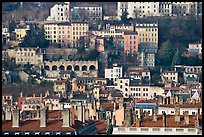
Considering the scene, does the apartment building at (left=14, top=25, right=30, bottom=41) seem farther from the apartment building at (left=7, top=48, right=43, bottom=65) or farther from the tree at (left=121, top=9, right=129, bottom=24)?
the tree at (left=121, top=9, right=129, bottom=24)

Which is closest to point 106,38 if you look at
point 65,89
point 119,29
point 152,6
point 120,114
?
point 119,29

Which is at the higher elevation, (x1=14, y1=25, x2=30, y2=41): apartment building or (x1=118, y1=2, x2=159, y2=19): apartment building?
(x1=118, y1=2, x2=159, y2=19): apartment building

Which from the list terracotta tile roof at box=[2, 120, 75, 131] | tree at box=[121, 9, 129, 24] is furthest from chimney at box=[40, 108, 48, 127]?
tree at box=[121, 9, 129, 24]

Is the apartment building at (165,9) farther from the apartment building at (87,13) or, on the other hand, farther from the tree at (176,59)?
the tree at (176,59)

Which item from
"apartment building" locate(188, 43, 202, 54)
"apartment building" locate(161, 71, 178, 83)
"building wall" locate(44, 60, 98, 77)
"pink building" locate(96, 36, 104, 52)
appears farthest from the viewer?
"pink building" locate(96, 36, 104, 52)

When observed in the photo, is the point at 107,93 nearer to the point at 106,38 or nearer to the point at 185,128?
the point at 106,38

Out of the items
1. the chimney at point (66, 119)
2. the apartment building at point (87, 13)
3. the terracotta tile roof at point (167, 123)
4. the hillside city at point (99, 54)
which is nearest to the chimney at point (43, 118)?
the chimney at point (66, 119)

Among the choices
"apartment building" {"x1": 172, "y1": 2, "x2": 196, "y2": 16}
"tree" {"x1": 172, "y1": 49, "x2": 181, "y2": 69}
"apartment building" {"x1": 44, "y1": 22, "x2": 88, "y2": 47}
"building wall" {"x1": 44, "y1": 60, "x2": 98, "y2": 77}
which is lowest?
"building wall" {"x1": 44, "y1": 60, "x2": 98, "y2": 77}

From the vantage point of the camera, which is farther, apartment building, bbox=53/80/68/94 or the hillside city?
apartment building, bbox=53/80/68/94
